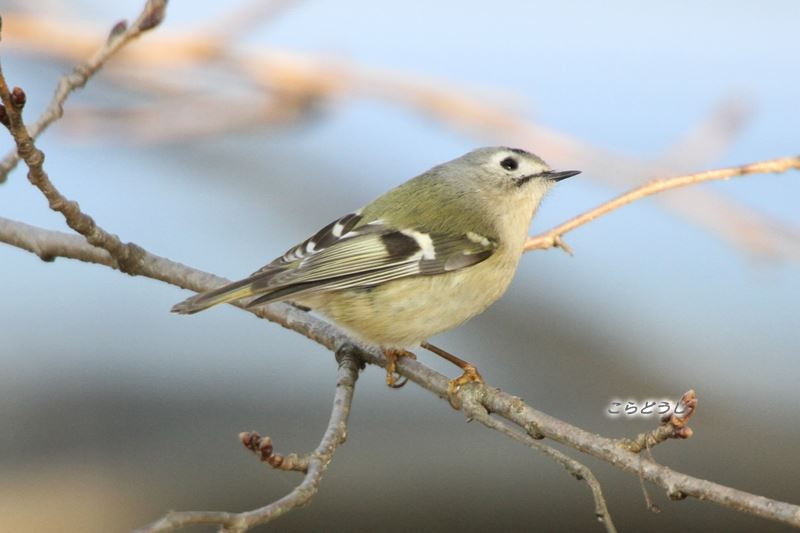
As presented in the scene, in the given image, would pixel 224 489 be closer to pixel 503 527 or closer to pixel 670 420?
pixel 503 527

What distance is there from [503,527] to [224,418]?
859 mm

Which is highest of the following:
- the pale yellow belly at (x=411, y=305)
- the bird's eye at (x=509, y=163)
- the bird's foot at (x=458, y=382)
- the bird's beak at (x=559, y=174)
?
the bird's eye at (x=509, y=163)

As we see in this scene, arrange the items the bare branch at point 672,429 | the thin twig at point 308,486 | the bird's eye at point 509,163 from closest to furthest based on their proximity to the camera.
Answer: the thin twig at point 308,486, the bare branch at point 672,429, the bird's eye at point 509,163

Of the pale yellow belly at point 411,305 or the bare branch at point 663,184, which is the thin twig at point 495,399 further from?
the bare branch at point 663,184

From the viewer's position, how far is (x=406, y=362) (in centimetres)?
177

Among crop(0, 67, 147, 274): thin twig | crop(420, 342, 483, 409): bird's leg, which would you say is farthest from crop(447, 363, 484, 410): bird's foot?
crop(0, 67, 147, 274): thin twig

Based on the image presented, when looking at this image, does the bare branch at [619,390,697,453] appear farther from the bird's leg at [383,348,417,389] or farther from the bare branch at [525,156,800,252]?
the bird's leg at [383,348,417,389]

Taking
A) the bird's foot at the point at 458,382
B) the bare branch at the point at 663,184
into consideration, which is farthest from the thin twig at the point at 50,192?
the bare branch at the point at 663,184

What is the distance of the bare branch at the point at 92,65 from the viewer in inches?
58.2

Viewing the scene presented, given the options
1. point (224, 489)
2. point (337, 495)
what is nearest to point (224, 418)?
point (224, 489)

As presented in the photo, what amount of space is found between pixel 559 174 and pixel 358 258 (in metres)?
0.55

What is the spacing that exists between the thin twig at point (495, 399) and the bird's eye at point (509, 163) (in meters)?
0.62

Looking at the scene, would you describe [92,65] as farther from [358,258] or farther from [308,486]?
[308,486]

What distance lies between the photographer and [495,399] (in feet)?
5.01
